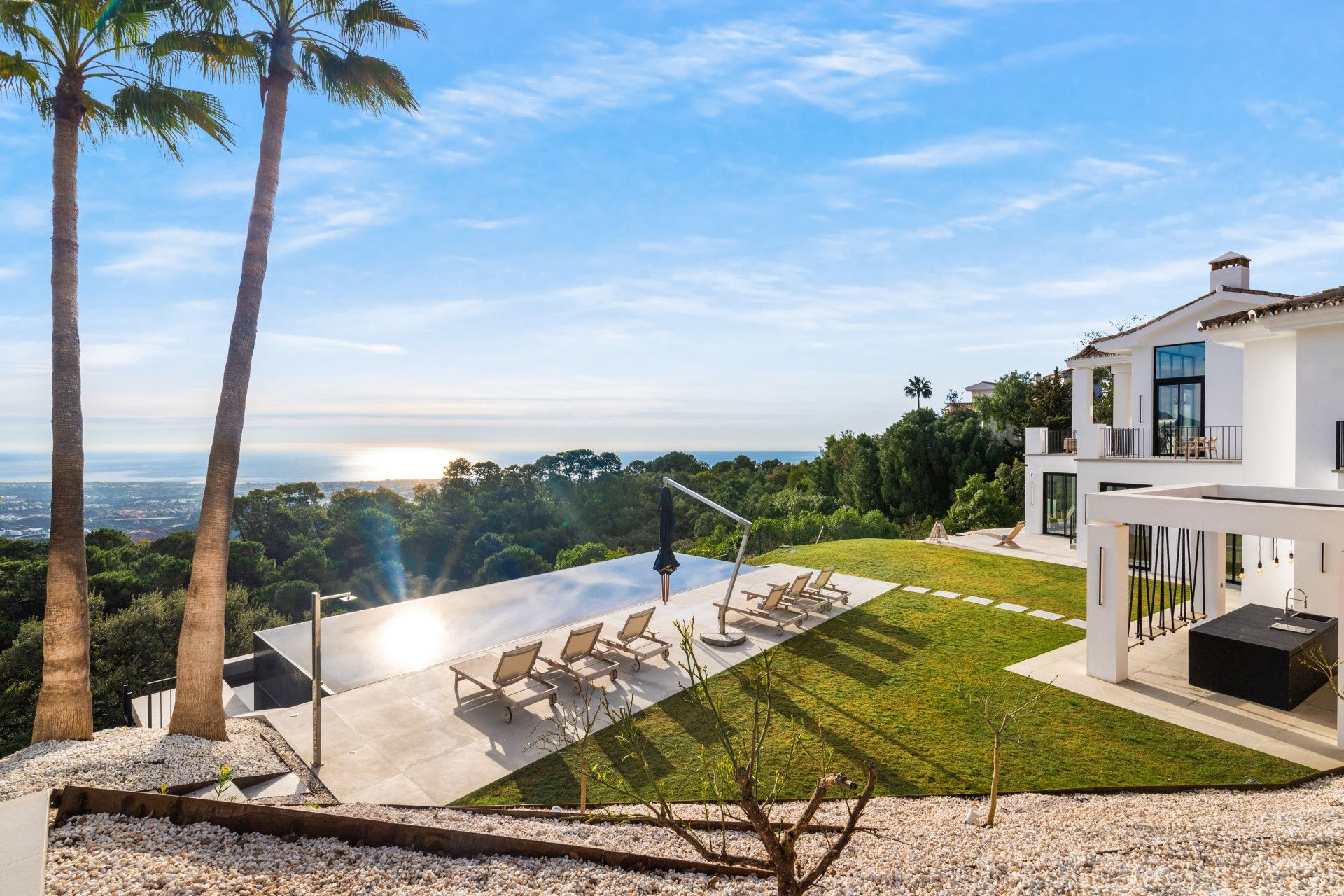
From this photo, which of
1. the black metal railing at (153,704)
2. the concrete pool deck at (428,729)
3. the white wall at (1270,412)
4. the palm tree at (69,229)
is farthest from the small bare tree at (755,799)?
the white wall at (1270,412)

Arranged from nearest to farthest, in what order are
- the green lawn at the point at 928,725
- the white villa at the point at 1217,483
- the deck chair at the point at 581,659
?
the green lawn at the point at 928,725 < the white villa at the point at 1217,483 < the deck chair at the point at 581,659

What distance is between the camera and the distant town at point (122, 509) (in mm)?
23469

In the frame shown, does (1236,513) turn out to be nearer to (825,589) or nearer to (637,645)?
(825,589)

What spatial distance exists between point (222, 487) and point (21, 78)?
622 cm

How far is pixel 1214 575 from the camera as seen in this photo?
36.2ft

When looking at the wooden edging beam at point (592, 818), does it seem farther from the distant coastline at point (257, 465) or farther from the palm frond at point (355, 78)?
the distant coastline at point (257, 465)

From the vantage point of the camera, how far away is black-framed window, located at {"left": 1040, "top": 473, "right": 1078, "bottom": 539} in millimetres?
20766

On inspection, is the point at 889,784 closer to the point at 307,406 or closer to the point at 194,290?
the point at 194,290

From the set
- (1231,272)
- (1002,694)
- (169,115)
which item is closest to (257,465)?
(169,115)

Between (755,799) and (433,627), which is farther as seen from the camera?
(433,627)

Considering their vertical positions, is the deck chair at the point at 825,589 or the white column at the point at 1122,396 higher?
the white column at the point at 1122,396

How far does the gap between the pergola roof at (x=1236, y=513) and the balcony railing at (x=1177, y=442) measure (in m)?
5.44

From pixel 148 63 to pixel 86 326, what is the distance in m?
3.48

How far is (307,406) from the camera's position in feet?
113
